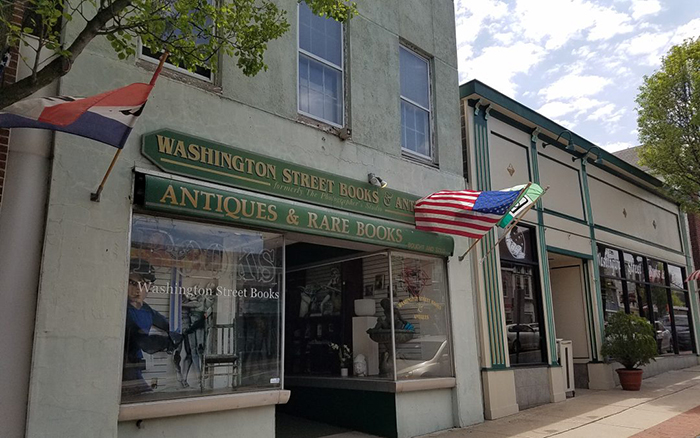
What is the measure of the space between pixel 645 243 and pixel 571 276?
16.6 ft

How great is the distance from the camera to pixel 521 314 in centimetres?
1211

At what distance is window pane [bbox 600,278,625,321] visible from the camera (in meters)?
15.4

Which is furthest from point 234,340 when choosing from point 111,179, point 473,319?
point 473,319

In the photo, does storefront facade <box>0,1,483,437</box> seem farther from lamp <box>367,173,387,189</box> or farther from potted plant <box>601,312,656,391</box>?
potted plant <box>601,312,656,391</box>

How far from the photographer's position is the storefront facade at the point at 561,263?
1131 cm

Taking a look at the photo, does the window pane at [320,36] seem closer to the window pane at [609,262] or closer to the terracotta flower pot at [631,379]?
the window pane at [609,262]

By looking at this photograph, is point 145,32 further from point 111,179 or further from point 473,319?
point 473,319

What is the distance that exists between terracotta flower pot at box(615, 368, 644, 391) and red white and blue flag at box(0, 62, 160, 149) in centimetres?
1305

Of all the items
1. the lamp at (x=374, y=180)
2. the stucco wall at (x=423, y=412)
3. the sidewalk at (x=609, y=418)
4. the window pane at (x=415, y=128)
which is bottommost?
the sidewalk at (x=609, y=418)

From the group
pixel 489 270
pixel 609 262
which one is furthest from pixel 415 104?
pixel 609 262

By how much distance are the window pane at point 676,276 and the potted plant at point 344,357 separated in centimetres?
1476

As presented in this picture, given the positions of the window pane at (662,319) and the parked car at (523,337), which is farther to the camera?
the window pane at (662,319)

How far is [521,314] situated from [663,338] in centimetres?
894

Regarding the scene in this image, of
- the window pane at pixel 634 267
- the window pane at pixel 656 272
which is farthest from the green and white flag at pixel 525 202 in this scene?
the window pane at pixel 656 272
